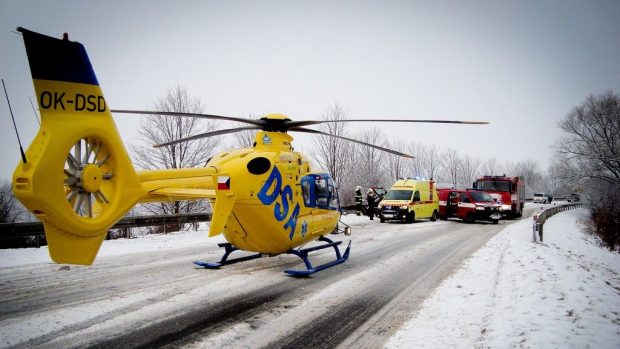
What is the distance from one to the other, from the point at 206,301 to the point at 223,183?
1870 millimetres

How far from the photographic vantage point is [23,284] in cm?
617

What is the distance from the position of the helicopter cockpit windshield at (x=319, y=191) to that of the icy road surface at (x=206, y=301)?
4.88 feet

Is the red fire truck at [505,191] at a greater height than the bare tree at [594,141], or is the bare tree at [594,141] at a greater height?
the bare tree at [594,141]

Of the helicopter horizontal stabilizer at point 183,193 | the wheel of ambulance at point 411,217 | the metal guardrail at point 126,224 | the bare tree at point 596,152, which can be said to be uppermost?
the bare tree at point 596,152

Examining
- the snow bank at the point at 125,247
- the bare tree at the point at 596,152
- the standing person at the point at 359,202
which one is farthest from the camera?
the bare tree at the point at 596,152

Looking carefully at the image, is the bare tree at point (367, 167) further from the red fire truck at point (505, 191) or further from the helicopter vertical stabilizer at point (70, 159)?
the helicopter vertical stabilizer at point (70, 159)

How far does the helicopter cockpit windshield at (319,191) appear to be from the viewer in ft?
25.2

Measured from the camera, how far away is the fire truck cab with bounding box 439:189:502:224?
1978 centimetres

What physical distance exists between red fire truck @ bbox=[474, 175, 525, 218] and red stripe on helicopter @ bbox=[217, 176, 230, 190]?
21438 mm

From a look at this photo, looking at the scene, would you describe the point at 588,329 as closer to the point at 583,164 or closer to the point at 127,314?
the point at 127,314

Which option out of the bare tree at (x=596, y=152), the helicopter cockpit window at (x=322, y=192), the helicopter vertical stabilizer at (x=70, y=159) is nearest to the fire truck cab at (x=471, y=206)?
the bare tree at (x=596, y=152)

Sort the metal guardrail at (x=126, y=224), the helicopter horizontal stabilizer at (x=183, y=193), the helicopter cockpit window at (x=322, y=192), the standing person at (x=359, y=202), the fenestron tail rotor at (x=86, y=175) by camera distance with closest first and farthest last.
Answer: the fenestron tail rotor at (x=86, y=175), the helicopter horizontal stabilizer at (x=183, y=193), the helicopter cockpit window at (x=322, y=192), the metal guardrail at (x=126, y=224), the standing person at (x=359, y=202)

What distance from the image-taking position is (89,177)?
150 inches

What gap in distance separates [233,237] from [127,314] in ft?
7.69
